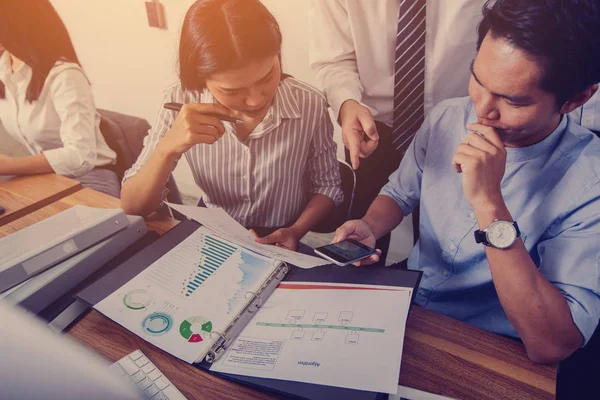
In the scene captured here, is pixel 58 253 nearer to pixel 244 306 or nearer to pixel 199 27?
pixel 244 306

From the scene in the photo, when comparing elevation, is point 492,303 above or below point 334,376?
below

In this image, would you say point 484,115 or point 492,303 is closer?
point 484,115

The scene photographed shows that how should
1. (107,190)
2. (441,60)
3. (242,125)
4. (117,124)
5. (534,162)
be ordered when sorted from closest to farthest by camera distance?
(534,162) → (441,60) → (242,125) → (107,190) → (117,124)

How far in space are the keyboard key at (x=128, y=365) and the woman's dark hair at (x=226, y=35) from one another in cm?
62

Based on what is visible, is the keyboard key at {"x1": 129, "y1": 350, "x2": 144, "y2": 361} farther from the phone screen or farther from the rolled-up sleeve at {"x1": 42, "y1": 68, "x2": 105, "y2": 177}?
the rolled-up sleeve at {"x1": 42, "y1": 68, "x2": 105, "y2": 177}

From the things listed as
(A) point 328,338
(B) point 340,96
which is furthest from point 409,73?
(A) point 328,338

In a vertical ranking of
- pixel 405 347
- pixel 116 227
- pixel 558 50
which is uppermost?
pixel 558 50

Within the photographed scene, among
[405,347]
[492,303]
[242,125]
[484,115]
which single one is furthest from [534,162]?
[242,125]

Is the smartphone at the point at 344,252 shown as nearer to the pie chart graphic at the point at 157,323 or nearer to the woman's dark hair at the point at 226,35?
the pie chart graphic at the point at 157,323

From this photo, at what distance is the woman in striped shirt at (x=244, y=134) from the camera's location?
0.89 meters

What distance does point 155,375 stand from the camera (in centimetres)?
61

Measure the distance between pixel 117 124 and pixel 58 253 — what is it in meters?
1.10

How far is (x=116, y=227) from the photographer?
877mm

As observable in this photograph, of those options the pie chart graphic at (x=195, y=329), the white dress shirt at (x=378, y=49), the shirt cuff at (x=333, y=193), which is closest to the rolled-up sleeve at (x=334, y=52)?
the white dress shirt at (x=378, y=49)
